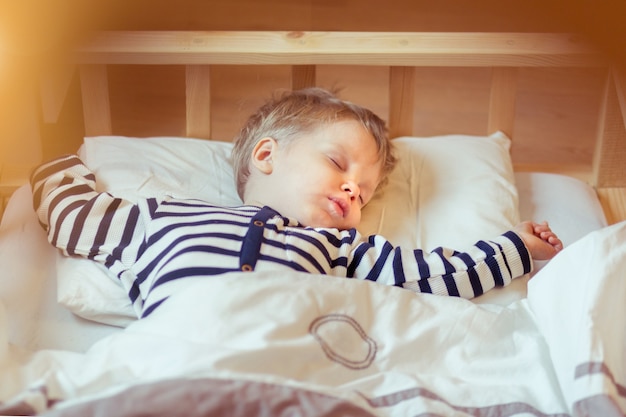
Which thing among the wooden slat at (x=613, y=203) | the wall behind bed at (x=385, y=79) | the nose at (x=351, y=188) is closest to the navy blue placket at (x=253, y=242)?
the nose at (x=351, y=188)

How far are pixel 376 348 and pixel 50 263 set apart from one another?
19.8 inches

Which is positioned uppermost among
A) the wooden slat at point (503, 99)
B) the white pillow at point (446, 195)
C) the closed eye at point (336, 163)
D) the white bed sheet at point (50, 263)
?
the wooden slat at point (503, 99)

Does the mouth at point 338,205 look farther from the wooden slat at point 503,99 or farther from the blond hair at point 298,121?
the wooden slat at point 503,99

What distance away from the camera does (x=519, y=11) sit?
7.67 feet

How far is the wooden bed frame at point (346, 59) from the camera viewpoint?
4.25 ft

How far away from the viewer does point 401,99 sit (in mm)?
1381

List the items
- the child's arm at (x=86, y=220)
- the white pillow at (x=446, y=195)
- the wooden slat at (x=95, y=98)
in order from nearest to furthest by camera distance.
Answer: the child's arm at (x=86, y=220)
the white pillow at (x=446, y=195)
the wooden slat at (x=95, y=98)

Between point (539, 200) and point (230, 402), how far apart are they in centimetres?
74

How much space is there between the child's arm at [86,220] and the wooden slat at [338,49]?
0.23m

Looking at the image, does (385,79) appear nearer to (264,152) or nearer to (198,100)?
(198,100)

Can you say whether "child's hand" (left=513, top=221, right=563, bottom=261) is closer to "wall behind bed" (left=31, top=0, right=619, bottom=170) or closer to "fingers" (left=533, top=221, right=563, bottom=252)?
"fingers" (left=533, top=221, right=563, bottom=252)

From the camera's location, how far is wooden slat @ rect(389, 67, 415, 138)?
136 cm

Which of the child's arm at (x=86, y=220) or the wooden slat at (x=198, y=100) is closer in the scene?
the child's arm at (x=86, y=220)

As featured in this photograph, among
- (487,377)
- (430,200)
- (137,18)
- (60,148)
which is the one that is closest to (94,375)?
(487,377)
